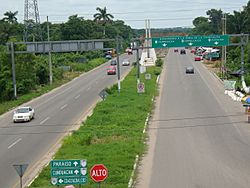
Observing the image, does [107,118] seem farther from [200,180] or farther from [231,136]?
[200,180]

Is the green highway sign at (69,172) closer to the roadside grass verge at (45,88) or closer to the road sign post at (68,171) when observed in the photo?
the road sign post at (68,171)

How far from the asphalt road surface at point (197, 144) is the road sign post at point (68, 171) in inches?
202

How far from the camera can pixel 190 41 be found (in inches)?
2048

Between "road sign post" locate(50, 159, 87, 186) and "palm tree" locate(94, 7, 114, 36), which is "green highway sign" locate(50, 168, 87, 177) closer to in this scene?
"road sign post" locate(50, 159, 87, 186)

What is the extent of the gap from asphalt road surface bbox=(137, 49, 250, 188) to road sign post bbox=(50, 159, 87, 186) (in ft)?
16.8

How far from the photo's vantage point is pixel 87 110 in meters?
43.6

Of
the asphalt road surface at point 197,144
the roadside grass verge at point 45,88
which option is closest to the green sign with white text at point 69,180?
the asphalt road surface at point 197,144

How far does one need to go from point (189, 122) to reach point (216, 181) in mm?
15504

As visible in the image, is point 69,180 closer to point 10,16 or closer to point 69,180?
point 69,180

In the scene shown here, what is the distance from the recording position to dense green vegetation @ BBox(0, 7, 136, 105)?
59.6 metres

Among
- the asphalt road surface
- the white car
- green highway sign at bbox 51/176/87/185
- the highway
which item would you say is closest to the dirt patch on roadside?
the highway

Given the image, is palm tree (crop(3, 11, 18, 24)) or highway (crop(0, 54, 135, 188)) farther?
palm tree (crop(3, 11, 18, 24))

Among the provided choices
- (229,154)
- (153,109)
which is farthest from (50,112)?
(229,154)

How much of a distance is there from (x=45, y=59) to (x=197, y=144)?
5366 cm
